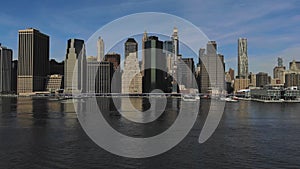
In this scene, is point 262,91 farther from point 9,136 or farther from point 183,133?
point 9,136

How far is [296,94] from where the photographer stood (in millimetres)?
148625

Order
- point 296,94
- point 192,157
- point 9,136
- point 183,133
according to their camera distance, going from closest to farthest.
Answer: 1. point 192,157
2. point 9,136
3. point 183,133
4. point 296,94

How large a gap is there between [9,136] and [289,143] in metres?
26.3

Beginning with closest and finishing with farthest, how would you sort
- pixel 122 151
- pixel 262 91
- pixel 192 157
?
pixel 192 157 < pixel 122 151 < pixel 262 91

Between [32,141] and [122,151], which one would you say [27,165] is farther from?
[32,141]

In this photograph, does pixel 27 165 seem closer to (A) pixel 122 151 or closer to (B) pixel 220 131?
(A) pixel 122 151

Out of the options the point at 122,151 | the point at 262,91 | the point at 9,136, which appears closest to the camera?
the point at 122,151

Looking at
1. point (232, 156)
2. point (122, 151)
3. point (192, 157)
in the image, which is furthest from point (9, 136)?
point (232, 156)

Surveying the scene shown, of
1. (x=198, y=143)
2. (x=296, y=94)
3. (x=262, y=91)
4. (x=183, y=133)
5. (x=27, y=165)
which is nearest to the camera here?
(x=27, y=165)

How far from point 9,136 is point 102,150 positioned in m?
12.0

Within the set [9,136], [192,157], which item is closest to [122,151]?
[192,157]

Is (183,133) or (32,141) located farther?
(183,133)

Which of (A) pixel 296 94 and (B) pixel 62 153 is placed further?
(A) pixel 296 94

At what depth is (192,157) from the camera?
23797mm
